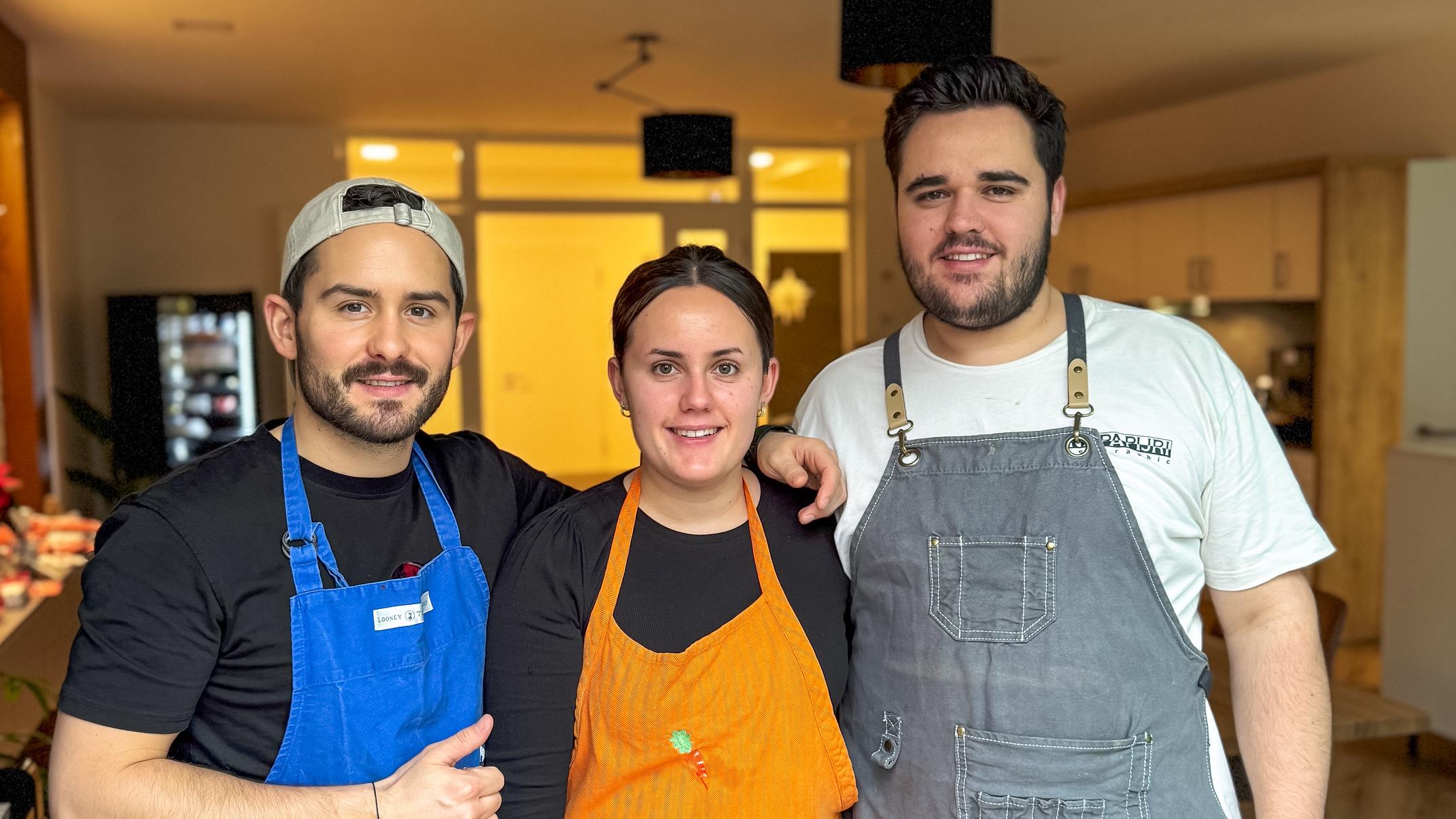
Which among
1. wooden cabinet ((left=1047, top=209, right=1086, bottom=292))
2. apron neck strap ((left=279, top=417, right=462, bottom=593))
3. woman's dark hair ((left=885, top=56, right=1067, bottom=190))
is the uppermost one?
wooden cabinet ((left=1047, top=209, right=1086, bottom=292))

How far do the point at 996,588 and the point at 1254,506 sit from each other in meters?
0.37

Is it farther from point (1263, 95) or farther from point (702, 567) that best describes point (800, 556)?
point (1263, 95)

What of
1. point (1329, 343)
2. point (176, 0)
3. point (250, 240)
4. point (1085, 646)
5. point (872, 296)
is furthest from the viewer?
point (872, 296)

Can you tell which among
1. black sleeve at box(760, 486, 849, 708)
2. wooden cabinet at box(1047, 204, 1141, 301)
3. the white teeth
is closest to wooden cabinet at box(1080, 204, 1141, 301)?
wooden cabinet at box(1047, 204, 1141, 301)

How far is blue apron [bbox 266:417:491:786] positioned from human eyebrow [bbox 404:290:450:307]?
9.7 inches

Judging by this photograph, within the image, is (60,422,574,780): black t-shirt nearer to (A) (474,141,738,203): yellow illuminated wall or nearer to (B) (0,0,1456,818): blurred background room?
(B) (0,0,1456,818): blurred background room

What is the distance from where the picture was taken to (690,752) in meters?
1.48

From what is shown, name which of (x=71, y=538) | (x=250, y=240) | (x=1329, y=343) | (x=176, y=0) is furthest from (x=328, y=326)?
(x=250, y=240)

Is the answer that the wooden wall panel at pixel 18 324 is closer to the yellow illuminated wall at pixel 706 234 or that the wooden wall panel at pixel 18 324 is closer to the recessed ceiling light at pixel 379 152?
the recessed ceiling light at pixel 379 152

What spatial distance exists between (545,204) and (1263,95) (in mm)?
5140

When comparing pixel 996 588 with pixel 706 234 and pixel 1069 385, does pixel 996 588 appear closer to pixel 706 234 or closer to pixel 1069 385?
pixel 1069 385

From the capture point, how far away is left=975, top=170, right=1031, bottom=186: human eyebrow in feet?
5.19

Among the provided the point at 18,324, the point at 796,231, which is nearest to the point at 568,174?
the point at 796,231

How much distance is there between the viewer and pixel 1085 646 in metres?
1.47
